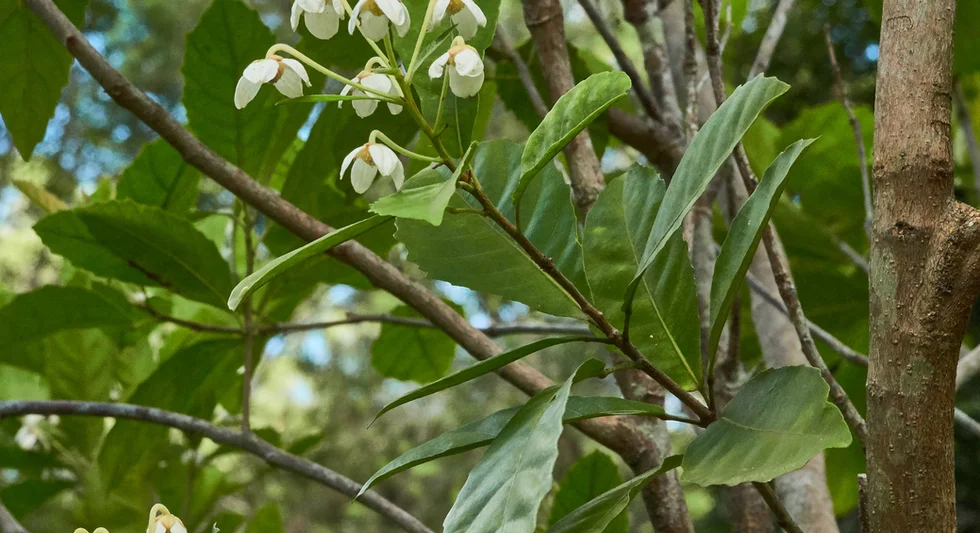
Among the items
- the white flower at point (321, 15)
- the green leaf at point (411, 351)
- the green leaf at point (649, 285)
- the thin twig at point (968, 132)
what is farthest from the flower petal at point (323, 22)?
the thin twig at point (968, 132)

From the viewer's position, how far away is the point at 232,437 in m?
0.60

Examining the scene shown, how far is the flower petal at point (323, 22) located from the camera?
0.35 metres

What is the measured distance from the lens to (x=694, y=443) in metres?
0.34

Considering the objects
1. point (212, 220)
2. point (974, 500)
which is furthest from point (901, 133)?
point (974, 500)

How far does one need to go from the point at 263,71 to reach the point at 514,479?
0.20 metres

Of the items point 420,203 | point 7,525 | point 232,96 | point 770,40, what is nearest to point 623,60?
point 770,40

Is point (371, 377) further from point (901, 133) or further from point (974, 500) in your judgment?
point (901, 133)

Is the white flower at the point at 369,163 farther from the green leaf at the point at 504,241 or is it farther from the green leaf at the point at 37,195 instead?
the green leaf at the point at 37,195

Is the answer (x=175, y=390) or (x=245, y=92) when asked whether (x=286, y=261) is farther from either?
(x=175, y=390)

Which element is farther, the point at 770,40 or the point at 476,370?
the point at 770,40

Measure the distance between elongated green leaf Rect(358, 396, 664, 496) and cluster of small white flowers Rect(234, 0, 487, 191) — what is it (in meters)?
0.11

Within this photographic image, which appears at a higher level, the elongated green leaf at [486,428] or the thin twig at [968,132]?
the thin twig at [968,132]

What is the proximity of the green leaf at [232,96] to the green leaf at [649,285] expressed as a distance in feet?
1.12

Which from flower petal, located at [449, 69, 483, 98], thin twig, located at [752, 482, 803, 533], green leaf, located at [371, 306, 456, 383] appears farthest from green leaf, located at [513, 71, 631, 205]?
green leaf, located at [371, 306, 456, 383]
